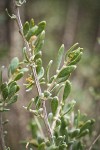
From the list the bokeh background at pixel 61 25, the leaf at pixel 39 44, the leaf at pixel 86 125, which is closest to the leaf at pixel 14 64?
the leaf at pixel 39 44

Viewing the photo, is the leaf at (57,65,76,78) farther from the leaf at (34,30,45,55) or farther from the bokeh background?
the bokeh background

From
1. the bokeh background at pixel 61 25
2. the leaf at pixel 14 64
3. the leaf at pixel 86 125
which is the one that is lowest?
the leaf at pixel 86 125

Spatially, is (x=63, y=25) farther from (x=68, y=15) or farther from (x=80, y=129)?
(x=80, y=129)

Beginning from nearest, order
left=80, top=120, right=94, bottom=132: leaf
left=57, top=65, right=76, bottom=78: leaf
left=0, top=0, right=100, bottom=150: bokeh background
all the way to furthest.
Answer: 1. left=57, top=65, right=76, bottom=78: leaf
2. left=80, top=120, right=94, bottom=132: leaf
3. left=0, top=0, right=100, bottom=150: bokeh background

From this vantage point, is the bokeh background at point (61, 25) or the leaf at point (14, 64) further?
the bokeh background at point (61, 25)

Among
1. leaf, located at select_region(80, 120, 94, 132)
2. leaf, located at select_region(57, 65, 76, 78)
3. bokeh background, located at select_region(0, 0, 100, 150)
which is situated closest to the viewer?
leaf, located at select_region(57, 65, 76, 78)

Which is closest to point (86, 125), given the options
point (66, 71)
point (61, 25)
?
point (66, 71)

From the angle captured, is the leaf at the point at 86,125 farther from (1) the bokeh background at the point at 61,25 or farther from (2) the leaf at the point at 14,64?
(1) the bokeh background at the point at 61,25

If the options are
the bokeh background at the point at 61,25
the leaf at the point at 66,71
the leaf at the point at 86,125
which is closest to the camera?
the leaf at the point at 66,71

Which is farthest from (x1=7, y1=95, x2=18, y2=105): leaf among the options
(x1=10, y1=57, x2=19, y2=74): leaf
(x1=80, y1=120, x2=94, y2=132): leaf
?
(x1=80, y1=120, x2=94, y2=132): leaf

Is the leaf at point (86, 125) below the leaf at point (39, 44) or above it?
below

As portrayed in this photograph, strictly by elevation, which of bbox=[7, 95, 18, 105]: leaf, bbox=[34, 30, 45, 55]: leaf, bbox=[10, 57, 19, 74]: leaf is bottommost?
bbox=[7, 95, 18, 105]: leaf
